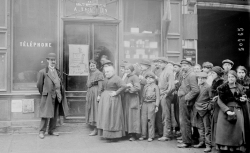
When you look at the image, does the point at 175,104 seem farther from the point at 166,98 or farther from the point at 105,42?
the point at 105,42

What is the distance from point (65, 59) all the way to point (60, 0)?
5.97ft

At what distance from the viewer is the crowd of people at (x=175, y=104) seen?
605cm

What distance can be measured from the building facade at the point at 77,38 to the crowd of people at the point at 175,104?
112 cm

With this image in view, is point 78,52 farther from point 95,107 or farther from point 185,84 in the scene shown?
point 185,84

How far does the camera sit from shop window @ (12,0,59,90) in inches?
333

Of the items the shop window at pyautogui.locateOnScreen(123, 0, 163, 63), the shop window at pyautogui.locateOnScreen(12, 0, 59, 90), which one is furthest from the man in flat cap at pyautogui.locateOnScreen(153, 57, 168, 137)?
the shop window at pyautogui.locateOnScreen(12, 0, 59, 90)

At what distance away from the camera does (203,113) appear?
654 cm

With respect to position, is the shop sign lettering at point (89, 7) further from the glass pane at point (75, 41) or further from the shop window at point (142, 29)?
the shop window at point (142, 29)

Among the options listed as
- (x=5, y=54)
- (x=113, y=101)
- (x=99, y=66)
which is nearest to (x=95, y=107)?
(x=113, y=101)

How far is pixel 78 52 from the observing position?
8891 millimetres

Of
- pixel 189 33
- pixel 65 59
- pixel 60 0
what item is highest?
pixel 60 0

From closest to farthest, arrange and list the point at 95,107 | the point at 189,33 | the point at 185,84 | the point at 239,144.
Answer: the point at 239,144 → the point at 185,84 → the point at 95,107 → the point at 189,33

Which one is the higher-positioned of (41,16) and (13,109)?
(41,16)

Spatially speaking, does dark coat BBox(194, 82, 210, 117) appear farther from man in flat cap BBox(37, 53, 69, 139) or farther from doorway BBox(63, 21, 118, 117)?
man in flat cap BBox(37, 53, 69, 139)
